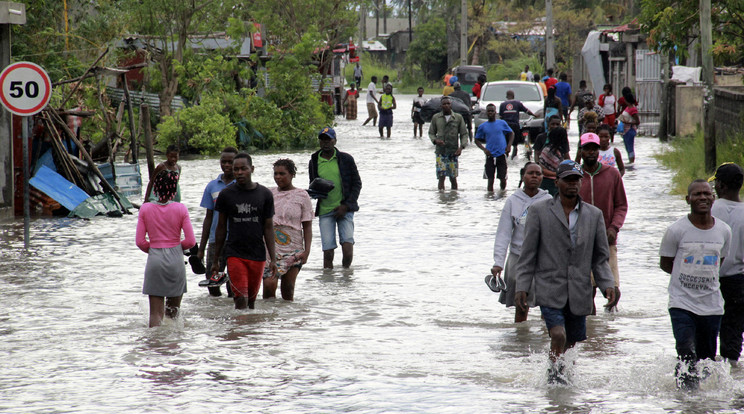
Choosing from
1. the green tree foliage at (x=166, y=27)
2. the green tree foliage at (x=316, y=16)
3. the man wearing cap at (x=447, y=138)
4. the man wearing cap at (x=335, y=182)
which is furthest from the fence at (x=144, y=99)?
the man wearing cap at (x=335, y=182)

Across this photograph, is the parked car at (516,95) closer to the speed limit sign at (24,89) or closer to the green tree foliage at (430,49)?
the speed limit sign at (24,89)

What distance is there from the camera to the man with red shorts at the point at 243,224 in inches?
340

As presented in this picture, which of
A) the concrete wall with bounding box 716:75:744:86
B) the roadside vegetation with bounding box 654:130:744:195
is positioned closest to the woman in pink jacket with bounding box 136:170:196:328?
the roadside vegetation with bounding box 654:130:744:195

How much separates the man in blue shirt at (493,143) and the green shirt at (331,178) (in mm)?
7229

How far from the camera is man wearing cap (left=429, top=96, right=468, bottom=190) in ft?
60.7

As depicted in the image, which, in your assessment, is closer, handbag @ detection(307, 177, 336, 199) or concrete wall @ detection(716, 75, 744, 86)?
handbag @ detection(307, 177, 336, 199)

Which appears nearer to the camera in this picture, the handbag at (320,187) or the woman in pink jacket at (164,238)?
the woman in pink jacket at (164,238)

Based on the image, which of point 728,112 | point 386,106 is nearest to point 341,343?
point 728,112

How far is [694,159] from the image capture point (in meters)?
20.2

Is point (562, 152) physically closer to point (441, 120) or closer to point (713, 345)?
point (713, 345)

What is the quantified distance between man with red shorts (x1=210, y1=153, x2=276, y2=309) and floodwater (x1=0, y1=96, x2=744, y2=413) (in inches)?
20.2

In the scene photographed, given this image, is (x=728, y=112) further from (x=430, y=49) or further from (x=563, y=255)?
(x=430, y=49)

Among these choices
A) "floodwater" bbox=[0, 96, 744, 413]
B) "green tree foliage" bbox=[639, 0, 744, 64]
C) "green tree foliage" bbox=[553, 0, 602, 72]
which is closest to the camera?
"floodwater" bbox=[0, 96, 744, 413]

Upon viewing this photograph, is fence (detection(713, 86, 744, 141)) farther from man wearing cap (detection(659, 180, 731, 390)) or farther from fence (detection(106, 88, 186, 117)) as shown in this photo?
fence (detection(106, 88, 186, 117))
